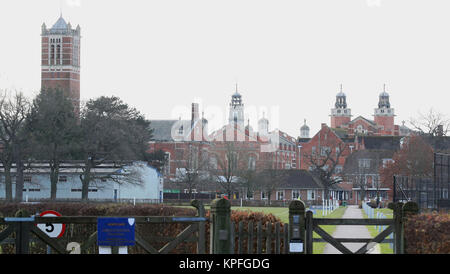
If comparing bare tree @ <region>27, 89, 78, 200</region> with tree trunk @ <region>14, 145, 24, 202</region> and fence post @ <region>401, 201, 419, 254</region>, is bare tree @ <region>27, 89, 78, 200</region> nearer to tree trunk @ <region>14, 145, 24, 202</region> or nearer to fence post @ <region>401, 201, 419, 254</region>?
tree trunk @ <region>14, 145, 24, 202</region>

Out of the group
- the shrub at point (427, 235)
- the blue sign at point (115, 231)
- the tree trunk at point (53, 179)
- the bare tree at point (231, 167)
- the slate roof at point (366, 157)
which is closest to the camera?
the blue sign at point (115, 231)

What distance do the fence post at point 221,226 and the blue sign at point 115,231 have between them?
1.74 metres

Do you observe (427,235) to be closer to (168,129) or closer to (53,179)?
(53,179)

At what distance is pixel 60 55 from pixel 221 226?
422 feet

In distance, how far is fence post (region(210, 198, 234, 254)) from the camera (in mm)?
14430

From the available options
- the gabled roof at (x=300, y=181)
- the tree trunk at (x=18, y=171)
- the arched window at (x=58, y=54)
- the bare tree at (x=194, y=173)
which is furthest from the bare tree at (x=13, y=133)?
the arched window at (x=58, y=54)

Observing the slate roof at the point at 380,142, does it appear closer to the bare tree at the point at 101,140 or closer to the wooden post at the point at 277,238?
the bare tree at the point at 101,140

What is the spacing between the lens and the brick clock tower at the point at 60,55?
5477 inches

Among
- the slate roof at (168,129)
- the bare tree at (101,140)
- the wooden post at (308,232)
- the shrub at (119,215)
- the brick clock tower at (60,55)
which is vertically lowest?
the shrub at (119,215)

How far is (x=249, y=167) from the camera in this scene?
118000 mm

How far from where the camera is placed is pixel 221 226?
14508mm

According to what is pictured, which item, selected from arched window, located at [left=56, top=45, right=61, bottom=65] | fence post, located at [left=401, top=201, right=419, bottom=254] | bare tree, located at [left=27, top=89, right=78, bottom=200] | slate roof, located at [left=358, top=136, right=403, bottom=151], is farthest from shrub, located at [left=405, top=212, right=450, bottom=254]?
slate roof, located at [left=358, top=136, right=403, bottom=151]
